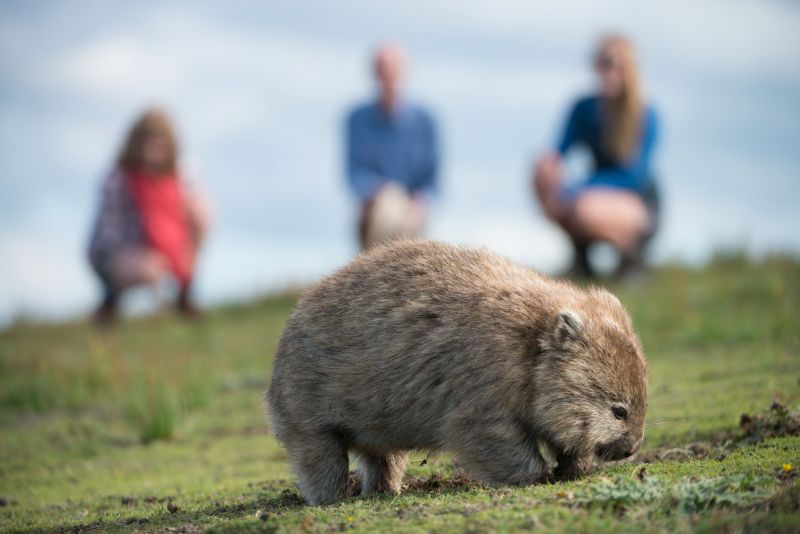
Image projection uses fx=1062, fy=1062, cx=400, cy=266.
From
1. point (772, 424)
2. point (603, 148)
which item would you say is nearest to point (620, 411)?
point (772, 424)

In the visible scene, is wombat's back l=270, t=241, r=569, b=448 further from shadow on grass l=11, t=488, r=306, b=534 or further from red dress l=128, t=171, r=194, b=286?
red dress l=128, t=171, r=194, b=286

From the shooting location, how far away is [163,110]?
649 inches

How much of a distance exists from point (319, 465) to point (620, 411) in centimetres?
172

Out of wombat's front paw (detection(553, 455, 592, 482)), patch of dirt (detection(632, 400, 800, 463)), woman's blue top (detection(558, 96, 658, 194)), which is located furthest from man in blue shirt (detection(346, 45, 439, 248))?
wombat's front paw (detection(553, 455, 592, 482))

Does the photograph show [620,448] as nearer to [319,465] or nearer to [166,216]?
[319,465]

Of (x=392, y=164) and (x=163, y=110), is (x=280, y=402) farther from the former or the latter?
(x=163, y=110)

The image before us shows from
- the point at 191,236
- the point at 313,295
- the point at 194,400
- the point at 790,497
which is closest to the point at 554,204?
the point at 191,236

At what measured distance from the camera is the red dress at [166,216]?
53.4 feet

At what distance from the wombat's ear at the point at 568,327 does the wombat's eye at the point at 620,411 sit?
0.43 meters

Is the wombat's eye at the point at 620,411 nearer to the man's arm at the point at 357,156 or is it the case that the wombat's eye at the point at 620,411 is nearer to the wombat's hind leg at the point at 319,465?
the wombat's hind leg at the point at 319,465

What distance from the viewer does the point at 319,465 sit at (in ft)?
19.8

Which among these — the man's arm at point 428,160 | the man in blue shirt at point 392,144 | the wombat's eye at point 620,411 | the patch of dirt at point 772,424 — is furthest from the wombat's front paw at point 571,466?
the man's arm at point 428,160

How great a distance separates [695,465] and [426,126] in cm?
1047

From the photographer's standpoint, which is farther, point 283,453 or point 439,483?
point 283,453
